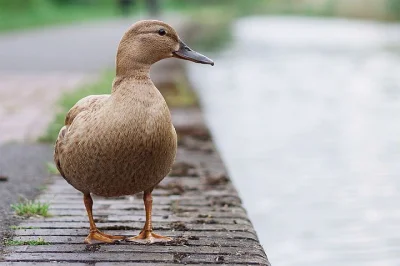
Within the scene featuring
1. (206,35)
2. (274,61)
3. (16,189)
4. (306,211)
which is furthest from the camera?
(206,35)

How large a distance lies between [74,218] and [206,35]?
2146 cm

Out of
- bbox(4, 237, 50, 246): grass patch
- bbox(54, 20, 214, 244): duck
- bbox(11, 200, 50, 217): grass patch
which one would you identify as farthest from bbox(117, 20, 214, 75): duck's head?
bbox(11, 200, 50, 217): grass patch

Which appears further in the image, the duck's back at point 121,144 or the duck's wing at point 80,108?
the duck's wing at point 80,108

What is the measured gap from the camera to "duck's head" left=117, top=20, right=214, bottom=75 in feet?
12.3

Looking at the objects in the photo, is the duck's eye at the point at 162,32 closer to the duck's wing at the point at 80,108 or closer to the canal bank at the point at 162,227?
the duck's wing at the point at 80,108

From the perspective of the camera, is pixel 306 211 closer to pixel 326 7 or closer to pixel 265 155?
pixel 265 155

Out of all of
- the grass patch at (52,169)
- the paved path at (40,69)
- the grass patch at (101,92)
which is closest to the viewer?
the grass patch at (52,169)

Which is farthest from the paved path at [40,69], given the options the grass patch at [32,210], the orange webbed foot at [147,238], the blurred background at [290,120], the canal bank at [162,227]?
the orange webbed foot at [147,238]

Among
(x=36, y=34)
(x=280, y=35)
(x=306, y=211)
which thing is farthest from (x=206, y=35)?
(x=306, y=211)

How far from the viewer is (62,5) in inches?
1802

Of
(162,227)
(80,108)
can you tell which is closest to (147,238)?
(162,227)

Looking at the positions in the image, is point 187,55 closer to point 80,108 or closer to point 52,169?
point 80,108

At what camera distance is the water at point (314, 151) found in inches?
202

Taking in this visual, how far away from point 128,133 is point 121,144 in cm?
6
